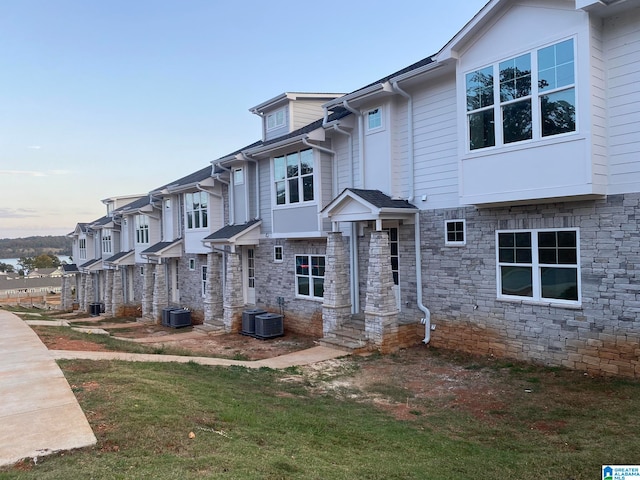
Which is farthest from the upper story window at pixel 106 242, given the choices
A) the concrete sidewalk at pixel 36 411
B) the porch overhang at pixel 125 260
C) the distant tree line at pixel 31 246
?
the distant tree line at pixel 31 246

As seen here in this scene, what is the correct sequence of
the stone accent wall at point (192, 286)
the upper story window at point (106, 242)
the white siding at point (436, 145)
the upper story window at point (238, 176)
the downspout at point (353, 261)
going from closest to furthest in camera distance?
the white siding at point (436, 145) < the downspout at point (353, 261) < the upper story window at point (238, 176) < the stone accent wall at point (192, 286) < the upper story window at point (106, 242)

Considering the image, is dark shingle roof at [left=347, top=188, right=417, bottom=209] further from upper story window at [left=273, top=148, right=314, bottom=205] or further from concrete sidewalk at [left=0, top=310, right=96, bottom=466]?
concrete sidewalk at [left=0, top=310, right=96, bottom=466]

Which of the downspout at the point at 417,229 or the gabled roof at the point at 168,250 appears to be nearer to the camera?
the downspout at the point at 417,229

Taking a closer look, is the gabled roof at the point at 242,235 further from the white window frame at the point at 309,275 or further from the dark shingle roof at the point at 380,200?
the dark shingle roof at the point at 380,200

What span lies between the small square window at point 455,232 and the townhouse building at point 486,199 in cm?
3

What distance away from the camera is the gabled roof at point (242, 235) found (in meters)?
16.7

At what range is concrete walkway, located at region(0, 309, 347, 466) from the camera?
468 centimetres

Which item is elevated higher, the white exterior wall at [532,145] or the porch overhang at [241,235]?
the white exterior wall at [532,145]

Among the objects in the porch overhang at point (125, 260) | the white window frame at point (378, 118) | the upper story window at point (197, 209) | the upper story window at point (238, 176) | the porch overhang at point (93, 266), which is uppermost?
the white window frame at point (378, 118)

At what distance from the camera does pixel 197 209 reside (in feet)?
69.8

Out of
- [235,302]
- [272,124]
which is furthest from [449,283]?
[272,124]

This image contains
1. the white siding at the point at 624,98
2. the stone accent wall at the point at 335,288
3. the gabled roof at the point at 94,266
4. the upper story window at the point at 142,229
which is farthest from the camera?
the gabled roof at the point at 94,266

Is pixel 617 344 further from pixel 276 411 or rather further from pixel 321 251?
pixel 321 251

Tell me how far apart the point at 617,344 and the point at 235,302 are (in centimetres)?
1246
